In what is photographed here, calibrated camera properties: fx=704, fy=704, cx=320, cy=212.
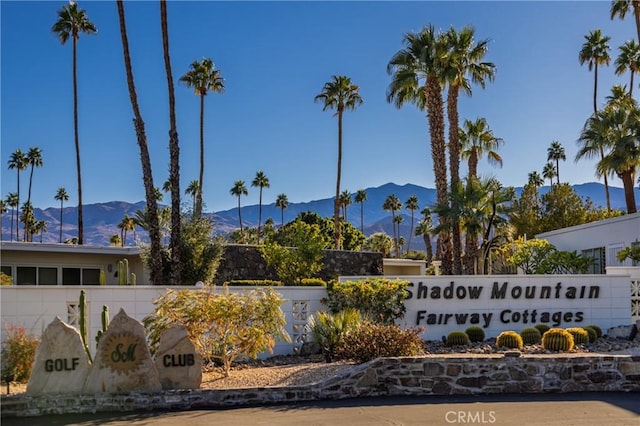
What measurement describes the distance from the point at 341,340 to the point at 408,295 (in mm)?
5488

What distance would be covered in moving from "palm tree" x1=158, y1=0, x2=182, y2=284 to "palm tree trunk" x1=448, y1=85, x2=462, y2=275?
11524 mm

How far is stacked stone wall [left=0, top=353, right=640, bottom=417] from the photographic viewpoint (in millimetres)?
11602

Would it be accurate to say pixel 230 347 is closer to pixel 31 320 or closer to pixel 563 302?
pixel 31 320

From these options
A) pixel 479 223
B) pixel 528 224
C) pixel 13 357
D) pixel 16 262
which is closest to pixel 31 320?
pixel 13 357

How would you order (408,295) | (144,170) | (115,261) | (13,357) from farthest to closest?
(115,261) → (144,170) → (408,295) → (13,357)

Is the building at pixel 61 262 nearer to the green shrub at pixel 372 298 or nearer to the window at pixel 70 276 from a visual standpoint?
the window at pixel 70 276

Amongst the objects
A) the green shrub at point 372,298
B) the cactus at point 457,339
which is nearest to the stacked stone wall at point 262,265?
the green shrub at point 372,298

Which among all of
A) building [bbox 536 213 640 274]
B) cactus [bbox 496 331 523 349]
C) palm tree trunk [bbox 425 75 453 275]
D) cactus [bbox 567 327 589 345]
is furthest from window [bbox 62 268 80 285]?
building [bbox 536 213 640 274]

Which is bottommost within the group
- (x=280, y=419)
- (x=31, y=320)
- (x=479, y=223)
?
(x=280, y=419)

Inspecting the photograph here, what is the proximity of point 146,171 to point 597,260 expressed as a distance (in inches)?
793

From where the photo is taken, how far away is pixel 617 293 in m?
21.3

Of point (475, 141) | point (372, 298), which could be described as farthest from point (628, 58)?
point (372, 298)

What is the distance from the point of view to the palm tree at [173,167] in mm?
23609

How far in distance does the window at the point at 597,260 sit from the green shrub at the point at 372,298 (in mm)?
14946
